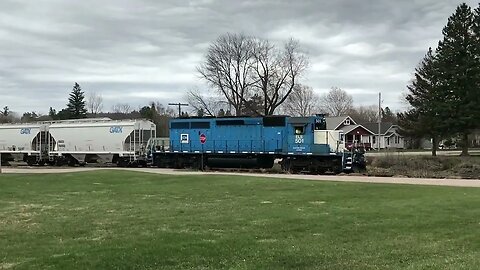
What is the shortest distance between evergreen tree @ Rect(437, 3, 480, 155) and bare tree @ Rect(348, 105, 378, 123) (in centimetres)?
8184

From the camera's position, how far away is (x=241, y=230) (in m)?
10.5

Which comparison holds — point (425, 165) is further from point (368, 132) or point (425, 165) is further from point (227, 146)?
point (368, 132)

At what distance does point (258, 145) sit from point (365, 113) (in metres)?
116

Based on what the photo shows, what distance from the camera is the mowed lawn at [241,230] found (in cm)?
781

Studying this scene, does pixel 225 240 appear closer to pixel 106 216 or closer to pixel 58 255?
pixel 58 255

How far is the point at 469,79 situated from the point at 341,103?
267 feet

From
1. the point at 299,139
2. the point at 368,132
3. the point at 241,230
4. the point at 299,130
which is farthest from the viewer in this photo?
the point at 368,132

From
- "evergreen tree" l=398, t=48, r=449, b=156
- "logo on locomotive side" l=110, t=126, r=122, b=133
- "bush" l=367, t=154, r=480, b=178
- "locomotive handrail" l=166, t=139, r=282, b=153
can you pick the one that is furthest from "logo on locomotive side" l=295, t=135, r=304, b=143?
"evergreen tree" l=398, t=48, r=449, b=156

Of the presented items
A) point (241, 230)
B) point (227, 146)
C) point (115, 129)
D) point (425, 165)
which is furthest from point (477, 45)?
point (241, 230)

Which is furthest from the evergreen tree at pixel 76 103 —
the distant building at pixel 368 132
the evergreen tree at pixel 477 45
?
the evergreen tree at pixel 477 45

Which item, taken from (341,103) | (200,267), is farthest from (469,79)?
(341,103)

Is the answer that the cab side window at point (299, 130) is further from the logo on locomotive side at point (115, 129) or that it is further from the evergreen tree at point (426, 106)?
the evergreen tree at point (426, 106)

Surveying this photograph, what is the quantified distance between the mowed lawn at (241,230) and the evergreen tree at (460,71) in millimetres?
35207

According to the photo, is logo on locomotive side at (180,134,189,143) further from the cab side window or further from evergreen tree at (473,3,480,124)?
evergreen tree at (473,3,480,124)
